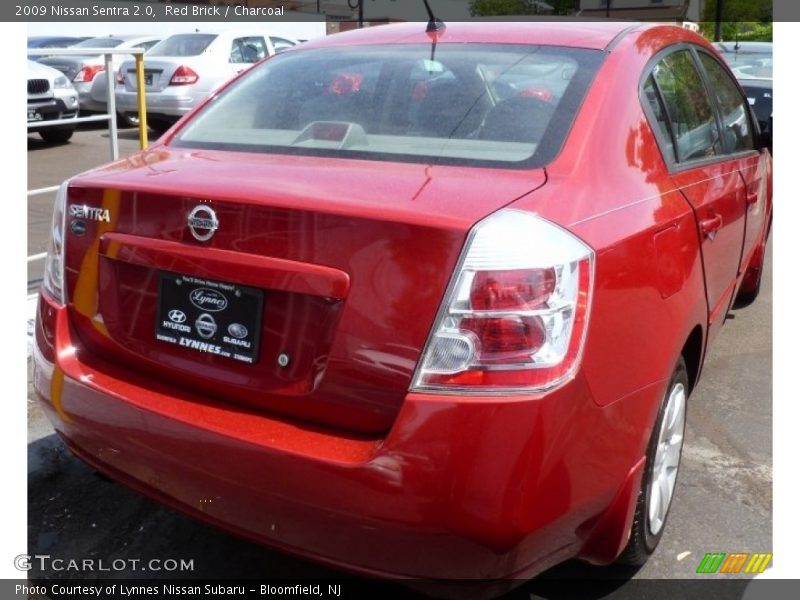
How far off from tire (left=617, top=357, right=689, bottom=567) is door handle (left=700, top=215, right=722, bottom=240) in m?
0.48

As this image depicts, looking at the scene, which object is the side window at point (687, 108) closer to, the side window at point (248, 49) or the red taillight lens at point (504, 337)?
the red taillight lens at point (504, 337)

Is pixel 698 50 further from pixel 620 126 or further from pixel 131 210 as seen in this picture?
pixel 131 210

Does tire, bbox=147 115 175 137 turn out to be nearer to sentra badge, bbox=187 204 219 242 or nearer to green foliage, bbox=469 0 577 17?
sentra badge, bbox=187 204 219 242

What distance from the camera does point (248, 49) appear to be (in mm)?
13461

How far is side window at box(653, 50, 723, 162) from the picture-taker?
3.06 m

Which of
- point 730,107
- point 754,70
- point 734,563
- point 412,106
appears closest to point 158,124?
point 754,70

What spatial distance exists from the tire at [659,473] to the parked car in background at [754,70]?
757 cm

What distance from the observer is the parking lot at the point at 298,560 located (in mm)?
2838

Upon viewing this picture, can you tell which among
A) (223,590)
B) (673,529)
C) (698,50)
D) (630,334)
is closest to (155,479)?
(223,590)

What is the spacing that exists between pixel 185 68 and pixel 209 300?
11.2 m

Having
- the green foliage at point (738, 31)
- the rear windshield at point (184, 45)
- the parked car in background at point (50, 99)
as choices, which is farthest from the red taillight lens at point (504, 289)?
the green foliage at point (738, 31)

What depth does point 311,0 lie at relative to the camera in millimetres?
20844

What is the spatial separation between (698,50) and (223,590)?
287 centimetres

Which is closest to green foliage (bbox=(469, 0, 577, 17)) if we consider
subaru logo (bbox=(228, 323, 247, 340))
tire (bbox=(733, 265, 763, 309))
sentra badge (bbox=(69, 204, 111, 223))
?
tire (bbox=(733, 265, 763, 309))
